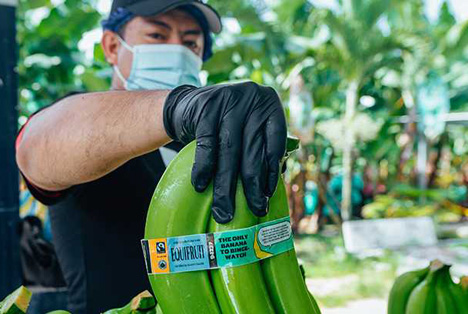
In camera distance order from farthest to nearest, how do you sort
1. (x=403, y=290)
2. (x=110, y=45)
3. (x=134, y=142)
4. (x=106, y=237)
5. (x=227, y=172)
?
(x=110, y=45) → (x=106, y=237) → (x=403, y=290) → (x=134, y=142) → (x=227, y=172)

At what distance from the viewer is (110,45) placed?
66.3 inches

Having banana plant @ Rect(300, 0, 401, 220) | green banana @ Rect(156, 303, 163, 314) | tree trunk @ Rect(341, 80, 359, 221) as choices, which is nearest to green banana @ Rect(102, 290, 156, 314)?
green banana @ Rect(156, 303, 163, 314)

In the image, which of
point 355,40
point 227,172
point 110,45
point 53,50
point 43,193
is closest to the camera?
point 227,172

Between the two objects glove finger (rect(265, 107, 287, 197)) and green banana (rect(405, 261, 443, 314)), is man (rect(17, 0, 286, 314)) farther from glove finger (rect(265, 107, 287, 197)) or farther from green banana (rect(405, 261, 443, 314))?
green banana (rect(405, 261, 443, 314))

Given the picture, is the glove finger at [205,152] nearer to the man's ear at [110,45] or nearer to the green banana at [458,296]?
the green banana at [458,296]

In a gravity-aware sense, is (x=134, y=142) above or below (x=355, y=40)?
above

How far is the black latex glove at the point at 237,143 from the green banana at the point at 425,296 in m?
0.44

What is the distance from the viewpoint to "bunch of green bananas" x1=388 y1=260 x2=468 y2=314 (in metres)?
0.96

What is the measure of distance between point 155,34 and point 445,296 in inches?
43.1

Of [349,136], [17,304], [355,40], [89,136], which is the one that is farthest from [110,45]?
[349,136]

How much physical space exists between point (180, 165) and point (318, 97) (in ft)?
29.3

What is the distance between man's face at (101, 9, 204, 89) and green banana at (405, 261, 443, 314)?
1.01m

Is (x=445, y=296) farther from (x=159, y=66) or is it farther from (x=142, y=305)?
(x=159, y=66)

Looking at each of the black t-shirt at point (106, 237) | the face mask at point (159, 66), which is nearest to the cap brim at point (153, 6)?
the face mask at point (159, 66)
